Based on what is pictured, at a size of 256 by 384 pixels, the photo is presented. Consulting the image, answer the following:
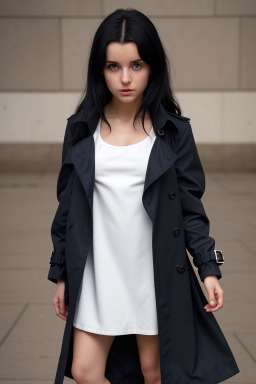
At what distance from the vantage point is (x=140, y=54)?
2250 millimetres

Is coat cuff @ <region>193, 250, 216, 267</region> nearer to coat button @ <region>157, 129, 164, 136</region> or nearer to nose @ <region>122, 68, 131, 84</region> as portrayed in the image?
coat button @ <region>157, 129, 164, 136</region>

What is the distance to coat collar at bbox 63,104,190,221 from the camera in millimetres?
2260

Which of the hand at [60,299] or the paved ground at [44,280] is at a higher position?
the hand at [60,299]

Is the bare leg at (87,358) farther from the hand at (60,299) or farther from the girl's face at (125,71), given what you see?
the girl's face at (125,71)

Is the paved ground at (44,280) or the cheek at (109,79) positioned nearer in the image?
the cheek at (109,79)

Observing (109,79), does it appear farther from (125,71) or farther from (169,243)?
(169,243)

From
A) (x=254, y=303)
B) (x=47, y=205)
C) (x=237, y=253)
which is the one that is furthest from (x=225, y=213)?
(x=254, y=303)

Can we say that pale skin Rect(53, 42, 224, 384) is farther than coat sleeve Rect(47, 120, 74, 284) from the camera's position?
No

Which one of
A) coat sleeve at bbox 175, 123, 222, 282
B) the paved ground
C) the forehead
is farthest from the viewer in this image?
the paved ground

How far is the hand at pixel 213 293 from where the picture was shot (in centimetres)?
228

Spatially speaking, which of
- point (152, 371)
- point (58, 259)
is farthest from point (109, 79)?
point (152, 371)

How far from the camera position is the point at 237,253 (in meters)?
5.43

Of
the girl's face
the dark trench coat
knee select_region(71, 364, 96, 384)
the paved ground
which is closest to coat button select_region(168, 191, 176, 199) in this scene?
the dark trench coat

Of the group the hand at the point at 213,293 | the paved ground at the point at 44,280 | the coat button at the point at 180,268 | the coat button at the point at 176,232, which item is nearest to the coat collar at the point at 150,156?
the coat button at the point at 176,232
